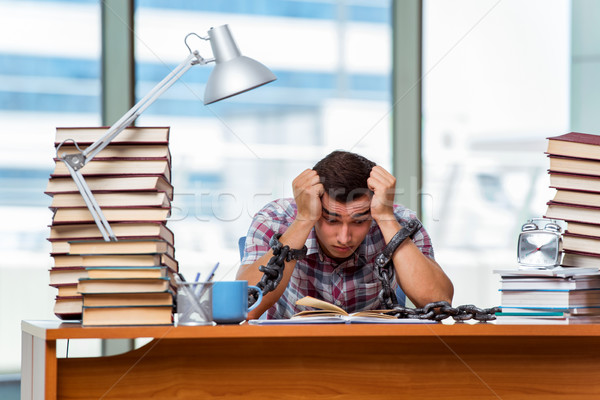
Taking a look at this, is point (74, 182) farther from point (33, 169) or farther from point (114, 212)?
point (33, 169)

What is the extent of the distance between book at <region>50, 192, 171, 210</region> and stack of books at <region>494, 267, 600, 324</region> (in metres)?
0.81

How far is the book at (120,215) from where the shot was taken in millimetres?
1450

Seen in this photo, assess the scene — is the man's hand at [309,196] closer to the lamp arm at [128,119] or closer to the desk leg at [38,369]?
the lamp arm at [128,119]

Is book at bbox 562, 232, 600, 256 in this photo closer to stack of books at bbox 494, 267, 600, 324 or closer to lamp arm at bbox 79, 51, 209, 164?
stack of books at bbox 494, 267, 600, 324

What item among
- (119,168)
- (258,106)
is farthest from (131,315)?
(258,106)

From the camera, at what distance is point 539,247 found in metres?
1.60

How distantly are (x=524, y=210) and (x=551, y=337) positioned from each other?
1953 millimetres

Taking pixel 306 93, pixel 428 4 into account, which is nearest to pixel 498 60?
pixel 428 4

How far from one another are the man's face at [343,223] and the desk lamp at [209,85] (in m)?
0.54

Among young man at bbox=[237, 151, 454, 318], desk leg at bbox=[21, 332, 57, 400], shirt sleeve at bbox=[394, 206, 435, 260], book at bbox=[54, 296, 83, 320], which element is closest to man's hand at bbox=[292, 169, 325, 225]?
young man at bbox=[237, 151, 454, 318]

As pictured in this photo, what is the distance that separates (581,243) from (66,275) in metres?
1.24

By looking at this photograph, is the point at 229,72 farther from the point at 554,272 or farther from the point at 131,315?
the point at 554,272

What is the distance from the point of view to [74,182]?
1470 millimetres

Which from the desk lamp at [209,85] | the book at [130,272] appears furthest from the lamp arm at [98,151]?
the book at [130,272]
